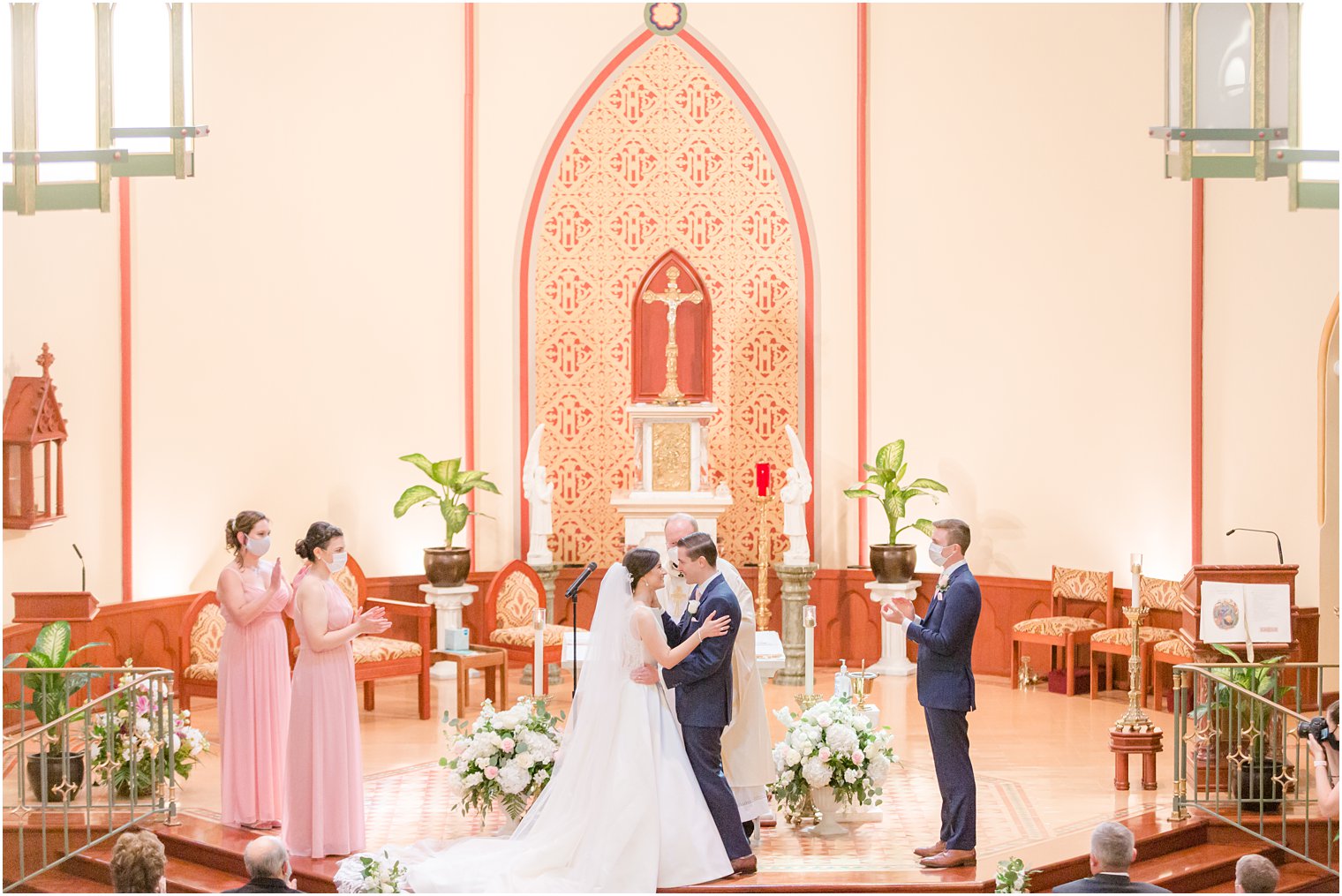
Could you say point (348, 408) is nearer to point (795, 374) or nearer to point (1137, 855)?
point (795, 374)

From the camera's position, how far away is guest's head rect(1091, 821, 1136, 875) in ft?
13.4

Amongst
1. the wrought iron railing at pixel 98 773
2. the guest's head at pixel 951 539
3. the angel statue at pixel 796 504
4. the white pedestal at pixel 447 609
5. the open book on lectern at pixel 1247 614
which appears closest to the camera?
the guest's head at pixel 951 539

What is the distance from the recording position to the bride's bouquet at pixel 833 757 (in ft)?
19.9

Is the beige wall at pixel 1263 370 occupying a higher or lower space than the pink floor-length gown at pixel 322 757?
higher

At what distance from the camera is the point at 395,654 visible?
845 cm

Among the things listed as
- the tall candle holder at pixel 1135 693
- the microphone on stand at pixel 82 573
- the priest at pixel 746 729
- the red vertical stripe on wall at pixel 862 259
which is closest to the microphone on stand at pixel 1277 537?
the tall candle holder at pixel 1135 693

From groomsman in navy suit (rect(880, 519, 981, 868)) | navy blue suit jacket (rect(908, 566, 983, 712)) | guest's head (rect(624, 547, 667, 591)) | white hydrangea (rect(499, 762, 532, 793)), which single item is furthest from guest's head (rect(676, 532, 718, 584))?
white hydrangea (rect(499, 762, 532, 793))

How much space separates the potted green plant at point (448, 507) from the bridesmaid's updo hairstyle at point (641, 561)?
421cm

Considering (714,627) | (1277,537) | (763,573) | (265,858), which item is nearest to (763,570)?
(763,573)

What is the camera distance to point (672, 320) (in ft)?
33.5

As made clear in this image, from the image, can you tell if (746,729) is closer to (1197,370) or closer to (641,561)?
(641,561)

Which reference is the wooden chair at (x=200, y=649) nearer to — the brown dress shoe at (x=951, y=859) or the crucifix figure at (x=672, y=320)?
the crucifix figure at (x=672, y=320)

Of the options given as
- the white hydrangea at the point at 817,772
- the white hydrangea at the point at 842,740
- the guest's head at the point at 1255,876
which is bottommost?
the white hydrangea at the point at 817,772

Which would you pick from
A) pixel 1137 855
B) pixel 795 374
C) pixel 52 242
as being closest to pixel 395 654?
pixel 52 242
